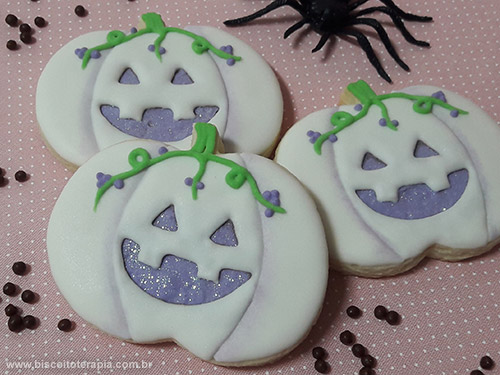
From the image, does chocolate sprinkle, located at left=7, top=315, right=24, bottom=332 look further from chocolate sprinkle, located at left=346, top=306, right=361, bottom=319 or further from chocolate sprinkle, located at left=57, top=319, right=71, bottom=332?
chocolate sprinkle, located at left=346, top=306, right=361, bottom=319

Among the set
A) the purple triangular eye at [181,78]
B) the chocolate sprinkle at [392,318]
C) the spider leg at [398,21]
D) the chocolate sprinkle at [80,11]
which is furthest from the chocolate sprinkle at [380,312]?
the chocolate sprinkle at [80,11]

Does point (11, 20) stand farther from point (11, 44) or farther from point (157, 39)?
point (157, 39)

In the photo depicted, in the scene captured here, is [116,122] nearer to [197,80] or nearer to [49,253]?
[197,80]

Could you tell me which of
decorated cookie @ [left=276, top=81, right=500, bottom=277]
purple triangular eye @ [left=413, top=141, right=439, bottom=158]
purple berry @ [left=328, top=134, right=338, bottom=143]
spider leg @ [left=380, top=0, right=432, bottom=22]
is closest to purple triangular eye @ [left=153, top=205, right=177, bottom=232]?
decorated cookie @ [left=276, top=81, right=500, bottom=277]

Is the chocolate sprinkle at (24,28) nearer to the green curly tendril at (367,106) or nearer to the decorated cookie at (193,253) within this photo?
the decorated cookie at (193,253)

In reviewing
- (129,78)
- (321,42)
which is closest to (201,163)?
(129,78)
